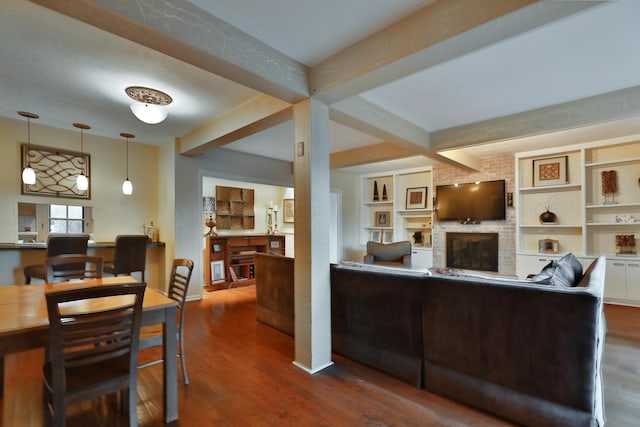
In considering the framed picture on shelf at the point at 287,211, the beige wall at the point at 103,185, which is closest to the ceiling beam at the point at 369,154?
the framed picture on shelf at the point at 287,211

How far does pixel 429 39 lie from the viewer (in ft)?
5.88

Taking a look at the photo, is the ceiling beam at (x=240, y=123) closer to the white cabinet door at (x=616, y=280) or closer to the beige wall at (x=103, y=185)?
the beige wall at (x=103, y=185)

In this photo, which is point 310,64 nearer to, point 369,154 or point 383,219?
point 369,154

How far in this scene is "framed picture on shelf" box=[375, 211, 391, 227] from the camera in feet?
24.6

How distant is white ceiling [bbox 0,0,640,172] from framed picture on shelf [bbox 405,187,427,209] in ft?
10.5

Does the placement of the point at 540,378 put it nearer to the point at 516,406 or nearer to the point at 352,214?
the point at 516,406

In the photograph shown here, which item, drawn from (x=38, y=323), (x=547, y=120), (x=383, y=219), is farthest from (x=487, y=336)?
(x=383, y=219)

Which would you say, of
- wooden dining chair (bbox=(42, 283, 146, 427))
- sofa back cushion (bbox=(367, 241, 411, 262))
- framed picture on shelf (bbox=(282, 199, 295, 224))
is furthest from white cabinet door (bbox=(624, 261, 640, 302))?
framed picture on shelf (bbox=(282, 199, 295, 224))

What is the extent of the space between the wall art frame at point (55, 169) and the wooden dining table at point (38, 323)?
252 cm

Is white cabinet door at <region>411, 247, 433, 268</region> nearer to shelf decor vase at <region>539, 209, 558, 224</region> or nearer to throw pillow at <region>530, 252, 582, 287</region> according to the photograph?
shelf decor vase at <region>539, 209, 558, 224</region>

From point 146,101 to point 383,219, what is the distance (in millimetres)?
5848

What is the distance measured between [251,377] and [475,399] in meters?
1.63

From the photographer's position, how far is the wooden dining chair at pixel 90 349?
1.31 metres

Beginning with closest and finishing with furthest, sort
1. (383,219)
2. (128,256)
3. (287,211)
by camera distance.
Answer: (128,256)
(383,219)
(287,211)
